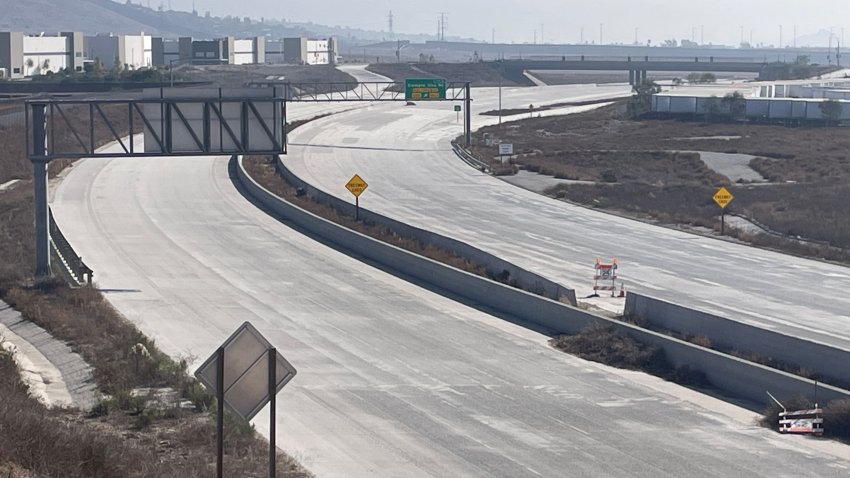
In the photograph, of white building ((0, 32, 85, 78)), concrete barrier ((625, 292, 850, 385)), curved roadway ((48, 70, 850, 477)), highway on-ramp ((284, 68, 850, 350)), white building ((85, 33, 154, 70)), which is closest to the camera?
curved roadway ((48, 70, 850, 477))

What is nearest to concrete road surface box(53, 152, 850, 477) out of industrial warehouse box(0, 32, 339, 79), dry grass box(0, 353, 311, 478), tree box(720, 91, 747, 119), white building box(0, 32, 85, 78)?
dry grass box(0, 353, 311, 478)

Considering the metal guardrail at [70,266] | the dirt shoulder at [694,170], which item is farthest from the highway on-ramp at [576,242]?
the metal guardrail at [70,266]

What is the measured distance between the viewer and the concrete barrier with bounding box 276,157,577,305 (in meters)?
32.7

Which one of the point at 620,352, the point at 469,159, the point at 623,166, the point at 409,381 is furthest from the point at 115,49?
the point at 409,381

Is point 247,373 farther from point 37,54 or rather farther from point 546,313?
point 37,54

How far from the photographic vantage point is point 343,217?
49.7 m

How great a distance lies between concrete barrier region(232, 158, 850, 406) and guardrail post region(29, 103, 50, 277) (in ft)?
33.4

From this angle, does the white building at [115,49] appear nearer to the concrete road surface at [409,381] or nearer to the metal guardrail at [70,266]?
the concrete road surface at [409,381]

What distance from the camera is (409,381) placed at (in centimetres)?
2439

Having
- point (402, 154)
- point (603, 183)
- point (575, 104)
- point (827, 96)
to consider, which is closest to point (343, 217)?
point (603, 183)

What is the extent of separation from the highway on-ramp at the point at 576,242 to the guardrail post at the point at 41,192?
46.0ft

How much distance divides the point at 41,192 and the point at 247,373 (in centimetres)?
2554

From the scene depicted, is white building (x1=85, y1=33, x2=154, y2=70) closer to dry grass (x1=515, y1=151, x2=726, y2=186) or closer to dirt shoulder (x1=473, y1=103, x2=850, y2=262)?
dirt shoulder (x1=473, y1=103, x2=850, y2=262)

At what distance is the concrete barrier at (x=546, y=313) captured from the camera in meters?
22.9
